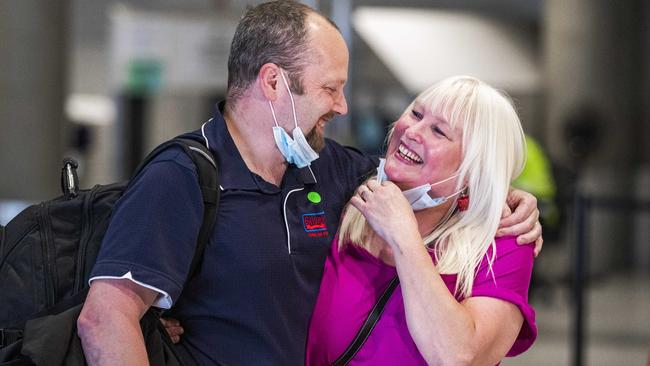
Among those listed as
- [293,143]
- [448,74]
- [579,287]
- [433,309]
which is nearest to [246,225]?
[293,143]

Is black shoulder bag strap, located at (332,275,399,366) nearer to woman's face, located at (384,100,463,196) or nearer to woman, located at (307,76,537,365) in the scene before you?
woman, located at (307,76,537,365)

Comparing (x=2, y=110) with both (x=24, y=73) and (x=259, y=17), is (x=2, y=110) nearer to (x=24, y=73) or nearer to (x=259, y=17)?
(x=24, y=73)

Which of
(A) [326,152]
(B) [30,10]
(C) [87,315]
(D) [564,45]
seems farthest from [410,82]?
(C) [87,315]

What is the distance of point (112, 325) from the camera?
2.14 metres

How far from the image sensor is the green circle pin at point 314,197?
2.61 m

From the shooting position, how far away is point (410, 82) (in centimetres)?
1098

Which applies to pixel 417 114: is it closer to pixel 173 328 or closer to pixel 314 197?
pixel 314 197

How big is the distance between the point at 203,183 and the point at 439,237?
698mm

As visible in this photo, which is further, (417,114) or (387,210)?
(417,114)

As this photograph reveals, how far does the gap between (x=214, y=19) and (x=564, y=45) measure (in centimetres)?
461

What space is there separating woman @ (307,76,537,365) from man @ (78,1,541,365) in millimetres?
97

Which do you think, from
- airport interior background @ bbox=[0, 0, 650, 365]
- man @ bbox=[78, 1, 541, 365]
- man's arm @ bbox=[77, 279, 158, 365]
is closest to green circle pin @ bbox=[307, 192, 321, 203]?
man @ bbox=[78, 1, 541, 365]

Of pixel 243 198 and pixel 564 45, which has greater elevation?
pixel 243 198

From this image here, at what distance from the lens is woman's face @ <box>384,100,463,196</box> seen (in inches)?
103
